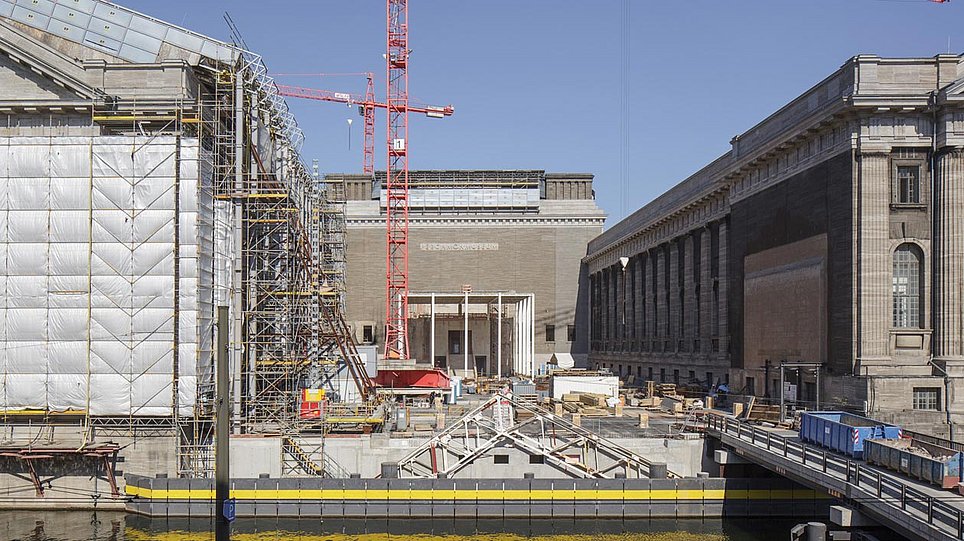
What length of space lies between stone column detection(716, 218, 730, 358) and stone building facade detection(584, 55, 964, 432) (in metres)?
4.17

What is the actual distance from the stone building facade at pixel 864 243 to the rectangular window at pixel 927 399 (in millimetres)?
48

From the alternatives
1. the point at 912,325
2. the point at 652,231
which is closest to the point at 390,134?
the point at 652,231

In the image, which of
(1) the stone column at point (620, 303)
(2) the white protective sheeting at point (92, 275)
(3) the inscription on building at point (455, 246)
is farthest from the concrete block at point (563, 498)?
(3) the inscription on building at point (455, 246)

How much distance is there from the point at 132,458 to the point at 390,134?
61498mm

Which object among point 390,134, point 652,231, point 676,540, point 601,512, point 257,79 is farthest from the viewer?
point 390,134

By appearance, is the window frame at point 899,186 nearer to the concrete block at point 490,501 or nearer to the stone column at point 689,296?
the concrete block at point 490,501

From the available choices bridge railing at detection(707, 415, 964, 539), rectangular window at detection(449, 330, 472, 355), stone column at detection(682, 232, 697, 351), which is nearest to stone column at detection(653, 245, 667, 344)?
stone column at detection(682, 232, 697, 351)

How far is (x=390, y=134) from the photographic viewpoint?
3836 inches

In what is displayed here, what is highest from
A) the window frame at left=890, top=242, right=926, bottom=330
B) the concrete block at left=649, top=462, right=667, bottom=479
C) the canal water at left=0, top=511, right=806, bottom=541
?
the window frame at left=890, top=242, right=926, bottom=330

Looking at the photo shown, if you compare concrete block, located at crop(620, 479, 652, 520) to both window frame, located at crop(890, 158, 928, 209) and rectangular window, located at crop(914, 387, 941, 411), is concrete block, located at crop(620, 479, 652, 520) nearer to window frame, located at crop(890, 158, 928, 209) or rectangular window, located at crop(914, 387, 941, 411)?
rectangular window, located at crop(914, 387, 941, 411)

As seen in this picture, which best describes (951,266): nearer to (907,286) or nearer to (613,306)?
(907,286)

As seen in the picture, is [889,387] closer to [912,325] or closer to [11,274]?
[912,325]

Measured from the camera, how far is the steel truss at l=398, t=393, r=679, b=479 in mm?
42156

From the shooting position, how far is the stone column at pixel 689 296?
7219 centimetres
